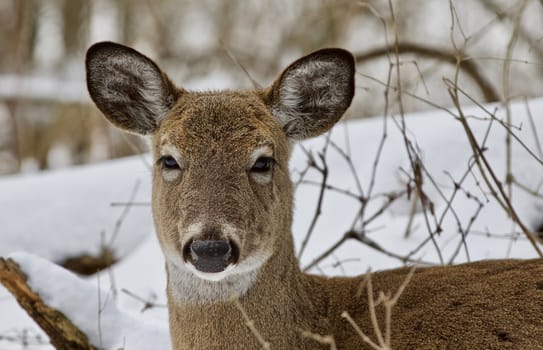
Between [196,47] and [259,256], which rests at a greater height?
[196,47]

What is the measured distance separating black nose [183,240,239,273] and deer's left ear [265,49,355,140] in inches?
37.1

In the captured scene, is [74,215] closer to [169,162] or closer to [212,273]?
[169,162]

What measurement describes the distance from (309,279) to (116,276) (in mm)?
2654

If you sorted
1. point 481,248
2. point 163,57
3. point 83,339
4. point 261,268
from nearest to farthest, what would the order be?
1. point 261,268
2. point 83,339
3. point 481,248
4. point 163,57

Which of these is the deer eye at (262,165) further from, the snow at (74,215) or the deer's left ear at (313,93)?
the snow at (74,215)

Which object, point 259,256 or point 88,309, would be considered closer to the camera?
point 259,256

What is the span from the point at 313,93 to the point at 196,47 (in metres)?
9.81

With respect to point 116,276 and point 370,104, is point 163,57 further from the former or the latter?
point 116,276

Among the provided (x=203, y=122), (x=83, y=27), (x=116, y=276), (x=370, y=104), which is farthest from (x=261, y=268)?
(x=83, y=27)

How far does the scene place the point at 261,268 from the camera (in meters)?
3.28

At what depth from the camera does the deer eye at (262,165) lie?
3307mm

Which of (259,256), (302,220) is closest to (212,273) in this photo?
(259,256)

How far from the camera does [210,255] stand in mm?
2857

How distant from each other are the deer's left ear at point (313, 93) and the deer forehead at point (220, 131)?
16cm
